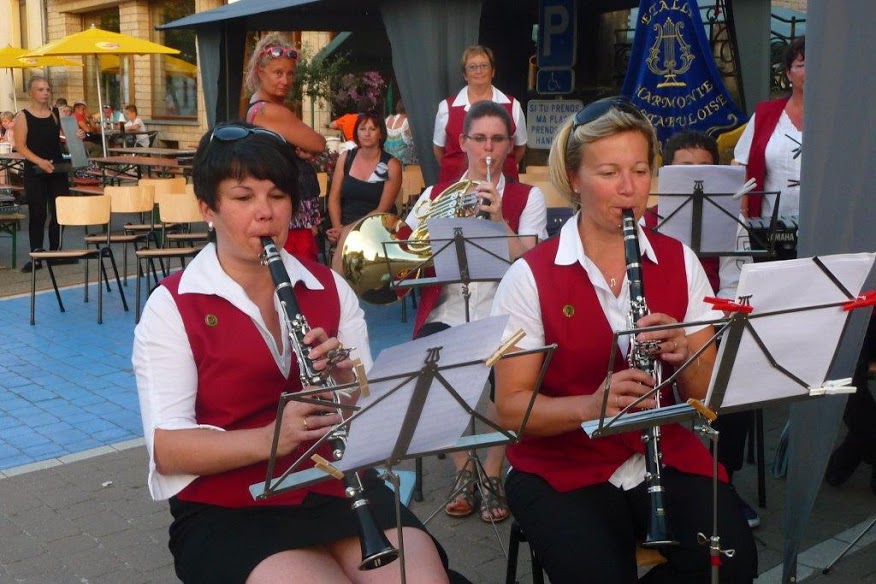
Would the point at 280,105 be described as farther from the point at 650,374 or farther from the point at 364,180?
the point at 650,374

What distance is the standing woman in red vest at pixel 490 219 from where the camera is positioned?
4.26 m

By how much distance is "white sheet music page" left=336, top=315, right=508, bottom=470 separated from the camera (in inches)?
76.3

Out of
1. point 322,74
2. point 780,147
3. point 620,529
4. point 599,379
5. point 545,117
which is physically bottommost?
point 620,529

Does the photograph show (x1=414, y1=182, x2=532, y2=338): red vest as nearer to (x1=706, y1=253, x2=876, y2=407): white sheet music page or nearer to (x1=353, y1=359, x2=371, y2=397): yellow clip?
(x1=706, y1=253, x2=876, y2=407): white sheet music page

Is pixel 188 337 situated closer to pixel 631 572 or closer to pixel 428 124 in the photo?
pixel 631 572

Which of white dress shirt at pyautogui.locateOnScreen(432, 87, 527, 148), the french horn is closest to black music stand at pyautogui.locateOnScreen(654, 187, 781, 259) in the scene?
the french horn

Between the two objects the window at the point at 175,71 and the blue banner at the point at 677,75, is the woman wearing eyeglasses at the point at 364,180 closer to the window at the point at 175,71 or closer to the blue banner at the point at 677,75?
the blue banner at the point at 677,75

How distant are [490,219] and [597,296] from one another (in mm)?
1635

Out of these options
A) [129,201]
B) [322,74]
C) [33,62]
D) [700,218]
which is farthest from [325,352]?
[33,62]

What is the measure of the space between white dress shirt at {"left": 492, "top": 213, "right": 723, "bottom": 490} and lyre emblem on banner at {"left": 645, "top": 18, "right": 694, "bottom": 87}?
5769mm

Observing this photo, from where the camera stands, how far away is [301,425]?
2168mm

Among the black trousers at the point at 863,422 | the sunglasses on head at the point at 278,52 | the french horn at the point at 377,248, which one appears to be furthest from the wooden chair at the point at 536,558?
the sunglasses on head at the point at 278,52

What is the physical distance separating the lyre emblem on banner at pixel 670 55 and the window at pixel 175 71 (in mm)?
17620

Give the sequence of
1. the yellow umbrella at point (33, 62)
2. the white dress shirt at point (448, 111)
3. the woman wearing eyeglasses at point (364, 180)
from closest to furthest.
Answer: the white dress shirt at point (448, 111) < the woman wearing eyeglasses at point (364, 180) < the yellow umbrella at point (33, 62)
